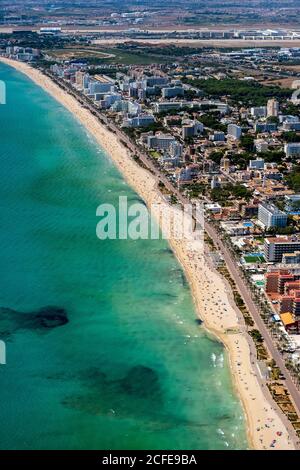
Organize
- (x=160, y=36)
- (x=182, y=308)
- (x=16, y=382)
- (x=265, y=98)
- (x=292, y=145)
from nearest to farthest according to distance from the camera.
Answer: (x=16, y=382) < (x=182, y=308) < (x=292, y=145) < (x=265, y=98) < (x=160, y=36)

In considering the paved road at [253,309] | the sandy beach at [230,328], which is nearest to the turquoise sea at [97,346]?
the sandy beach at [230,328]

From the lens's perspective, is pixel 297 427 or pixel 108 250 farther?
pixel 108 250

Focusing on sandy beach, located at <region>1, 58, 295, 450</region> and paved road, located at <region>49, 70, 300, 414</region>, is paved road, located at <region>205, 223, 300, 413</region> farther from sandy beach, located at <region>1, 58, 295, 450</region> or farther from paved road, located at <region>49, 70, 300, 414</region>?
sandy beach, located at <region>1, 58, 295, 450</region>

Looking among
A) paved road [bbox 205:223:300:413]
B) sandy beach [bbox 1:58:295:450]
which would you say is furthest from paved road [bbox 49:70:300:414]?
sandy beach [bbox 1:58:295:450]

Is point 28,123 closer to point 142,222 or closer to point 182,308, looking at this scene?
point 142,222

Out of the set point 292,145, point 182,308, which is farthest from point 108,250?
point 292,145

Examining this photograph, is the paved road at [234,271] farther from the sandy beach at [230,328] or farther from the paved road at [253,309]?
the sandy beach at [230,328]
